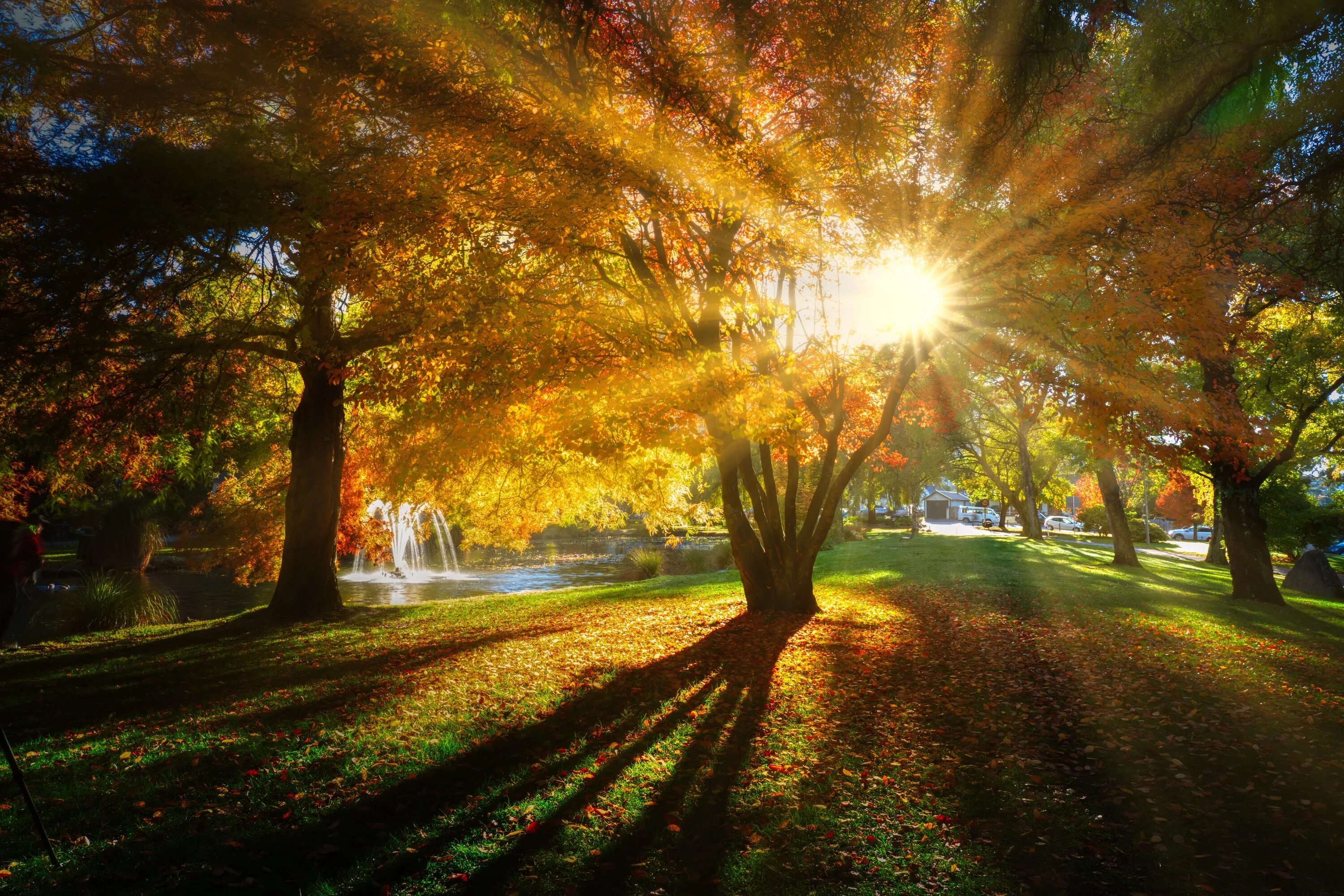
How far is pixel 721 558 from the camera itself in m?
30.3

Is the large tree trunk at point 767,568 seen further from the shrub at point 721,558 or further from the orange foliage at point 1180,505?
the orange foliage at point 1180,505

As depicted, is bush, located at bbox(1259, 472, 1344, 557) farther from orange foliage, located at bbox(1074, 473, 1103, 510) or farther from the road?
orange foliage, located at bbox(1074, 473, 1103, 510)

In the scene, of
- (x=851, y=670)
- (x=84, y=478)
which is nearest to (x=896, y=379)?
(x=851, y=670)

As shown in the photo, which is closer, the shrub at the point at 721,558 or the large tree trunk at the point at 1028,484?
the shrub at the point at 721,558

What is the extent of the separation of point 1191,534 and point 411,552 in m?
70.8

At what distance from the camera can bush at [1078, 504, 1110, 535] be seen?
47.7m

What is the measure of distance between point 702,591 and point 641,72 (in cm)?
1230

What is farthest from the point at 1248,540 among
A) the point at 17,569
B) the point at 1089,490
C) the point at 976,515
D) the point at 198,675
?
the point at 976,515

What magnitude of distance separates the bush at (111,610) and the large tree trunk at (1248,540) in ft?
78.4

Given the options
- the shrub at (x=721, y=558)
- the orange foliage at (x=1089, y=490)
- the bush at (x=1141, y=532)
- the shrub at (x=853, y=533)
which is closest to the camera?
the shrub at (x=721, y=558)

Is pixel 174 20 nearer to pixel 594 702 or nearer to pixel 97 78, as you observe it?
pixel 97 78

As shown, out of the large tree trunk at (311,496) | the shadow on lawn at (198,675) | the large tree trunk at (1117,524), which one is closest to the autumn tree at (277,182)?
the large tree trunk at (311,496)

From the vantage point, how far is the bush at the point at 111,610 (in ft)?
48.8

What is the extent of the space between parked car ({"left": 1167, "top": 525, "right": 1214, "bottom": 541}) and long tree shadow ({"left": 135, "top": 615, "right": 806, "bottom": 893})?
59.1 metres
